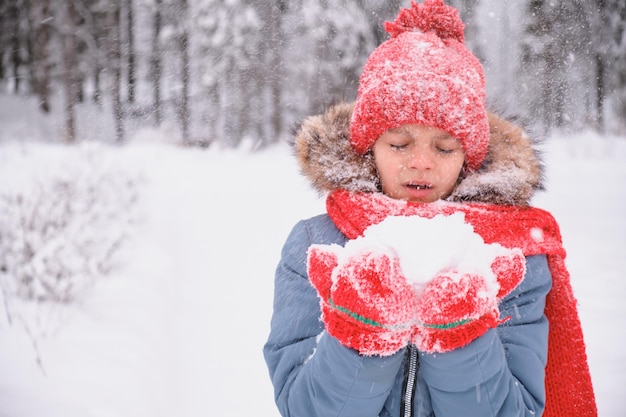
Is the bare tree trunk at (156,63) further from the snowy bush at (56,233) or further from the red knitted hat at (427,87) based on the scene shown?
the red knitted hat at (427,87)

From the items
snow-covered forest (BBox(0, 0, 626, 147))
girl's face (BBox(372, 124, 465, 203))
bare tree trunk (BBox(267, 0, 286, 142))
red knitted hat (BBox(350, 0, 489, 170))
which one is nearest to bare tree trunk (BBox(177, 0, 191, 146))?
snow-covered forest (BBox(0, 0, 626, 147))

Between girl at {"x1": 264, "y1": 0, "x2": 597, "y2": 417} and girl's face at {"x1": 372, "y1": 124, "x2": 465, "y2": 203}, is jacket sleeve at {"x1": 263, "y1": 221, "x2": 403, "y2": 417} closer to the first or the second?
girl at {"x1": 264, "y1": 0, "x2": 597, "y2": 417}

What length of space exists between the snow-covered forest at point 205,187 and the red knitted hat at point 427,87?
1.28 ft

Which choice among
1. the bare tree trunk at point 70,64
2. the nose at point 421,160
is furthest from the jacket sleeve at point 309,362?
the bare tree trunk at point 70,64

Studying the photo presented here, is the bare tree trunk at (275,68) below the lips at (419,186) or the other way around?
the other way around

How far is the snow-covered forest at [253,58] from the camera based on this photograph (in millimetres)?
11641

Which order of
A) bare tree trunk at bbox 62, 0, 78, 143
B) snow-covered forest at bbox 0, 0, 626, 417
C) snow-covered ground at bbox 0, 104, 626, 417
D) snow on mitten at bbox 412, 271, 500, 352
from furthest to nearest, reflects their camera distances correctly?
bare tree trunk at bbox 62, 0, 78, 143, snow-covered forest at bbox 0, 0, 626, 417, snow-covered ground at bbox 0, 104, 626, 417, snow on mitten at bbox 412, 271, 500, 352

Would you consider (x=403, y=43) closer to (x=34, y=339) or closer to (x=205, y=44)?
(x=34, y=339)

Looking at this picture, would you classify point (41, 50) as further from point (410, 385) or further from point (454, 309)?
point (454, 309)

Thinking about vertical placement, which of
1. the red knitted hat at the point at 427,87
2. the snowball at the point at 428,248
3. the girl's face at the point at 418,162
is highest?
the red knitted hat at the point at 427,87

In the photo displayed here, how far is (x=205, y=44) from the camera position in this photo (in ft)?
61.1

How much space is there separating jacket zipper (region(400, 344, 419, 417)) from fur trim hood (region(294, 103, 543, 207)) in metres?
0.57

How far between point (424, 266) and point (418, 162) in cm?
59

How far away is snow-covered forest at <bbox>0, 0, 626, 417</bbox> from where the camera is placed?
3.44 m
